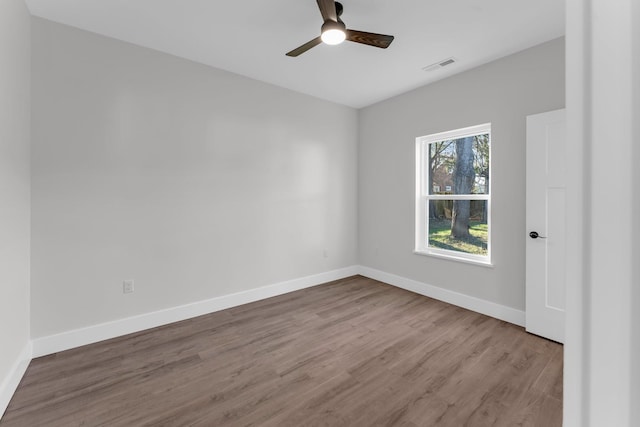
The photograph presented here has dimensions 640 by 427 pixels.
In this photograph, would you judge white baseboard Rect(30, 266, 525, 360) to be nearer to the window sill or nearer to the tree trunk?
the window sill

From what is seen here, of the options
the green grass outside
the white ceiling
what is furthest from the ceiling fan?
the green grass outside

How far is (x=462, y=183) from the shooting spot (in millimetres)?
3531

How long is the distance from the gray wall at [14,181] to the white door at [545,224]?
4.10 m

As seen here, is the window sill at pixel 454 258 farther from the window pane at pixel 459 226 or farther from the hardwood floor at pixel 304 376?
the hardwood floor at pixel 304 376

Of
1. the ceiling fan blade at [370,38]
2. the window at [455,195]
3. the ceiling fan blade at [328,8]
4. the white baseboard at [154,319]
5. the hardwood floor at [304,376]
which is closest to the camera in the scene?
the hardwood floor at [304,376]

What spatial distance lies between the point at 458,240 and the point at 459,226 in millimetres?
179

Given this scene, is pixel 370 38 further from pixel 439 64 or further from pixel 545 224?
pixel 545 224

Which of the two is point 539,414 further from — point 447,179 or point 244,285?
point 244,285

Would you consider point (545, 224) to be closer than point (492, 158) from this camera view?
Yes

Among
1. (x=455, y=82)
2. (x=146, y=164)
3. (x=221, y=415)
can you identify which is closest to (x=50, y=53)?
(x=146, y=164)

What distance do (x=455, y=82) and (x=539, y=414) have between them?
3224 mm

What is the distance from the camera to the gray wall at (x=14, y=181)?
179 cm

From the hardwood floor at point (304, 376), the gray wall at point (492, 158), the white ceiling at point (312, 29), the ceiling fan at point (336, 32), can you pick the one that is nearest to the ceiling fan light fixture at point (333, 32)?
the ceiling fan at point (336, 32)

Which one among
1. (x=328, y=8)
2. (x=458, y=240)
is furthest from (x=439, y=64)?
(x=458, y=240)
